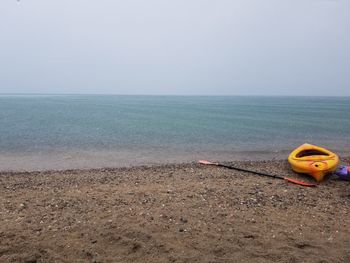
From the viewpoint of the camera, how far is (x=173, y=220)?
740 centimetres

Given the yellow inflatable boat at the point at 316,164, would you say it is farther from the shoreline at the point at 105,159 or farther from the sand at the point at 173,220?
the shoreline at the point at 105,159

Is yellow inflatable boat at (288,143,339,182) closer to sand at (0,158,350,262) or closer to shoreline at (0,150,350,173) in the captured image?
sand at (0,158,350,262)

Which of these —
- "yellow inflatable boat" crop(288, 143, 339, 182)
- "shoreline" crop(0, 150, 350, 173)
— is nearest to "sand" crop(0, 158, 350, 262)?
"yellow inflatable boat" crop(288, 143, 339, 182)

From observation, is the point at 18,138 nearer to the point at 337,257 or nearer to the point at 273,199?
the point at 273,199

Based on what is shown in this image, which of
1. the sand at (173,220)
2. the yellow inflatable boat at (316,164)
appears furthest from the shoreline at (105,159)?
the sand at (173,220)

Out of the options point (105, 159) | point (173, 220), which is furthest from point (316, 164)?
point (105, 159)

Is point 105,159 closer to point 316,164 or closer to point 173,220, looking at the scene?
point 316,164

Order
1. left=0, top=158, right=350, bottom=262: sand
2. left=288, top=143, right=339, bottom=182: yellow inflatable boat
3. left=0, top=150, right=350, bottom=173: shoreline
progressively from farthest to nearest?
left=0, top=150, right=350, bottom=173: shoreline → left=288, top=143, right=339, bottom=182: yellow inflatable boat → left=0, top=158, right=350, bottom=262: sand

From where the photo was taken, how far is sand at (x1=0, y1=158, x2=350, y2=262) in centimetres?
600

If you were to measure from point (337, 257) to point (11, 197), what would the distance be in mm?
7907

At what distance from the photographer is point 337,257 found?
5871mm

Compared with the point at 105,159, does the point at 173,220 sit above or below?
above

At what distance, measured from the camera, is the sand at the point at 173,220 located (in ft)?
19.7

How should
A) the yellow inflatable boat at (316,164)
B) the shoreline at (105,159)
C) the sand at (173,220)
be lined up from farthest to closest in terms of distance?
the shoreline at (105,159) → the yellow inflatable boat at (316,164) → the sand at (173,220)
